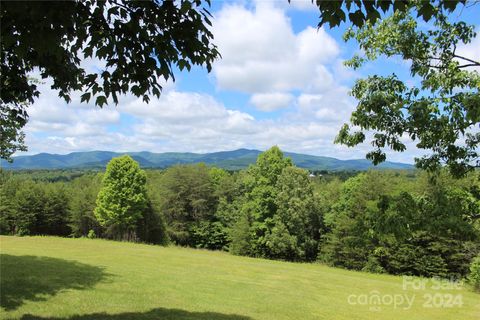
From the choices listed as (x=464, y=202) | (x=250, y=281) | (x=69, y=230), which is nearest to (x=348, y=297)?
(x=250, y=281)

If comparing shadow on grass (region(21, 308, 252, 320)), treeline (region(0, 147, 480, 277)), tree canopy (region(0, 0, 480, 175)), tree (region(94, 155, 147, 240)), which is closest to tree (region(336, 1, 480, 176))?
tree canopy (region(0, 0, 480, 175))

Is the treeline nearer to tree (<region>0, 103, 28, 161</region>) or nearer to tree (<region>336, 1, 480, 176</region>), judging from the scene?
tree (<region>0, 103, 28, 161</region>)

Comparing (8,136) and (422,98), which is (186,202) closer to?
(8,136)

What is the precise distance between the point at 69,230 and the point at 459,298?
5271 centimetres

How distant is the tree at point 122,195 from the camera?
45188 mm

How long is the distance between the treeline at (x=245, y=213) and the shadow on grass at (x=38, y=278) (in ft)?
15.0

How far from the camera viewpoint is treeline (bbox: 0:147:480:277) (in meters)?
37.3

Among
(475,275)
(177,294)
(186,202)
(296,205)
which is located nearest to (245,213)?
(296,205)

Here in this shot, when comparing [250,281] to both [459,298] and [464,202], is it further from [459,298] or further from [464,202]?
[464,202]

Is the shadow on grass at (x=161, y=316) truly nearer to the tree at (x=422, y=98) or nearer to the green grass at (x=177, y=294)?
the green grass at (x=177, y=294)

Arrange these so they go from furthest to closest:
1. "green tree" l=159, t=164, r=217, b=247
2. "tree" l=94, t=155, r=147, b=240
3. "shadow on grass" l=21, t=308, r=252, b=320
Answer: "green tree" l=159, t=164, r=217, b=247 → "tree" l=94, t=155, r=147, b=240 → "shadow on grass" l=21, t=308, r=252, b=320

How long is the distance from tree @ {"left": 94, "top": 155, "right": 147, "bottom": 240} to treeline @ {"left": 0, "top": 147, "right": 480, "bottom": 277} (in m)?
0.12

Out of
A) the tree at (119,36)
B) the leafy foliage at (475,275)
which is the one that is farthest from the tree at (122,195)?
the tree at (119,36)

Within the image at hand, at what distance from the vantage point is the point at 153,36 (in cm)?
495
